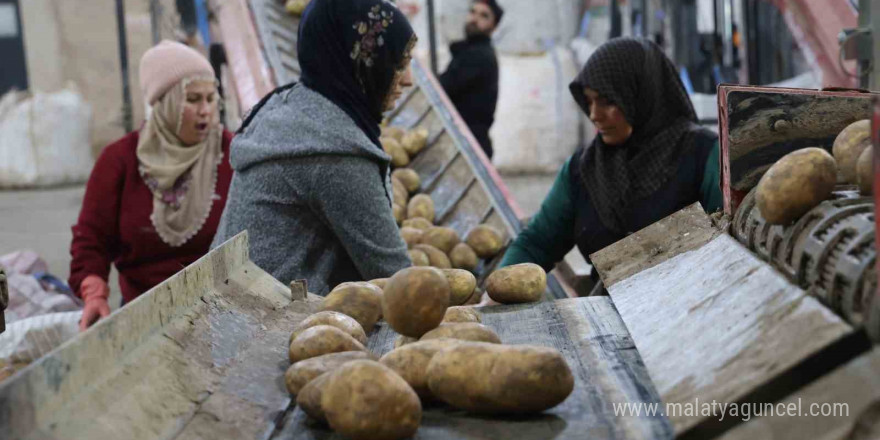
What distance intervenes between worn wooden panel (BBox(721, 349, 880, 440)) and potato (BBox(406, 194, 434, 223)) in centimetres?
315

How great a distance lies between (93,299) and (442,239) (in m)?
1.37

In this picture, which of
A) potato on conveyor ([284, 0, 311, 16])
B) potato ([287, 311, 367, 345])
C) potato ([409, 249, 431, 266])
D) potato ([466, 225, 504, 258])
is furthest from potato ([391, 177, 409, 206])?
potato ([287, 311, 367, 345])

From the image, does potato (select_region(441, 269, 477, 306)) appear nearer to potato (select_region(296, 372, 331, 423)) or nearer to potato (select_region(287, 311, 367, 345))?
potato (select_region(287, 311, 367, 345))

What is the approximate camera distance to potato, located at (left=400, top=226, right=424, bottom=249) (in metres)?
3.67

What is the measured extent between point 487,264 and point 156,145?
141 cm

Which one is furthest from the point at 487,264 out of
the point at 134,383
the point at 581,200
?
the point at 134,383

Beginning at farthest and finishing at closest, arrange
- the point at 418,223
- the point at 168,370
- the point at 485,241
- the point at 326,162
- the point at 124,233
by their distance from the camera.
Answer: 1. the point at 418,223
2. the point at 485,241
3. the point at 124,233
4. the point at 326,162
5. the point at 168,370

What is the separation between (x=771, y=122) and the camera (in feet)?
5.14

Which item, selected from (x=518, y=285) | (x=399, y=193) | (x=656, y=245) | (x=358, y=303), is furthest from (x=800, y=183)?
(x=399, y=193)

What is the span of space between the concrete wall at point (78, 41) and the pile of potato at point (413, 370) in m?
10.2

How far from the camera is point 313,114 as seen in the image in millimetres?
2391

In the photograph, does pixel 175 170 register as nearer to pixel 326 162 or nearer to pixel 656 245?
pixel 326 162

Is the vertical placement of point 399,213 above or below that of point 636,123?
below

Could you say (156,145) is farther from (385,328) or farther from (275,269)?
(385,328)
